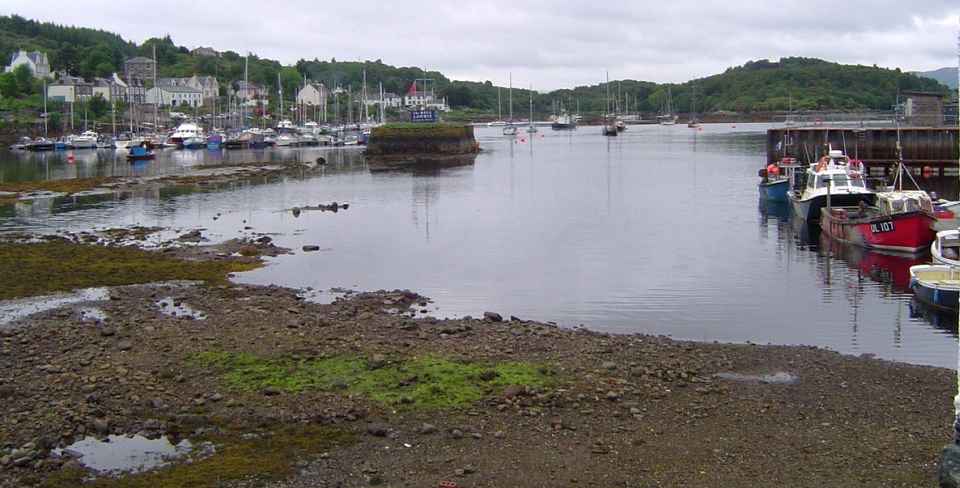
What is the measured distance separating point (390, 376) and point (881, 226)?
22.9m

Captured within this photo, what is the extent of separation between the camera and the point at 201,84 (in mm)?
190625

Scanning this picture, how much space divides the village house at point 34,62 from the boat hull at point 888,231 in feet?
560

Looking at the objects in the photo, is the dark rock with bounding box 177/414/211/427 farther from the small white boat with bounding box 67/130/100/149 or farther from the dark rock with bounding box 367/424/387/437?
the small white boat with bounding box 67/130/100/149

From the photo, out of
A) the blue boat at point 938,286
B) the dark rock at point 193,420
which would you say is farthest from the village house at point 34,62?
the dark rock at point 193,420

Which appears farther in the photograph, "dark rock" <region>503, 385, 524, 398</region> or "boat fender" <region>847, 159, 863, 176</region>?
"boat fender" <region>847, 159, 863, 176</region>

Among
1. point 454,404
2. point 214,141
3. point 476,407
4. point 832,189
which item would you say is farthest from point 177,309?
point 214,141

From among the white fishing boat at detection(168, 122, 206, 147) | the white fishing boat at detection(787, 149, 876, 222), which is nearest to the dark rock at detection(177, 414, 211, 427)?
the white fishing boat at detection(787, 149, 876, 222)

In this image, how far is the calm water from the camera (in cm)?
2319

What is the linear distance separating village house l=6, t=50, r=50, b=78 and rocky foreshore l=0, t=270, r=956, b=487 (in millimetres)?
175148

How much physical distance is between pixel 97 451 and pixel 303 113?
16436cm

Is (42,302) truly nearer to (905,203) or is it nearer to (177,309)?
(177,309)

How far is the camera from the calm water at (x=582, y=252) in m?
23.2

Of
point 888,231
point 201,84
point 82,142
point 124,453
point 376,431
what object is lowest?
point 124,453

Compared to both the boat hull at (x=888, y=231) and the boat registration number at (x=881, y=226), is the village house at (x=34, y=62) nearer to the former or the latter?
the boat hull at (x=888, y=231)
